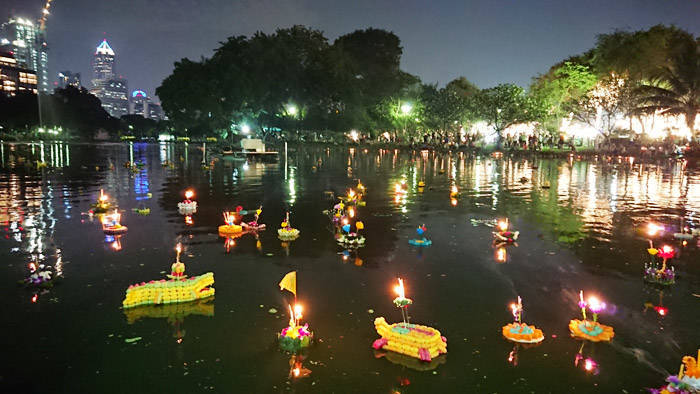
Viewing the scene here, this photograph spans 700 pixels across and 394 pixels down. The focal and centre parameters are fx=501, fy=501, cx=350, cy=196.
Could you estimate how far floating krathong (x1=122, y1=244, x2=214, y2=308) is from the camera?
7.72m

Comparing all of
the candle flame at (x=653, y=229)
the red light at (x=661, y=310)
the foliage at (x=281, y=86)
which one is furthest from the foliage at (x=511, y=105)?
the red light at (x=661, y=310)

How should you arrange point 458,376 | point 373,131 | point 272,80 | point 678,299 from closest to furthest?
point 458,376, point 678,299, point 272,80, point 373,131

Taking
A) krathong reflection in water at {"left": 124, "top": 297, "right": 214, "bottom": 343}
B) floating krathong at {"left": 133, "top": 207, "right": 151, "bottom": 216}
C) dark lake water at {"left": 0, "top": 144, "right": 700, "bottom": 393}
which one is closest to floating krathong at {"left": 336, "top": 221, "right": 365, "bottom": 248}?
dark lake water at {"left": 0, "top": 144, "right": 700, "bottom": 393}

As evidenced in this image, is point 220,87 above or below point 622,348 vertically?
above

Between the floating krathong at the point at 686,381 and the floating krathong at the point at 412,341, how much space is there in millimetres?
2378

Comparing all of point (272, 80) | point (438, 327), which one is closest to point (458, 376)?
point (438, 327)

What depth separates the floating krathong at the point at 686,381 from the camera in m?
5.24

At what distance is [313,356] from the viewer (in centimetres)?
615

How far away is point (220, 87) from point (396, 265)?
2680 inches

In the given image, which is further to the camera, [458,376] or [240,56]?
[240,56]

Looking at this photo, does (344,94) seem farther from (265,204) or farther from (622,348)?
(622,348)

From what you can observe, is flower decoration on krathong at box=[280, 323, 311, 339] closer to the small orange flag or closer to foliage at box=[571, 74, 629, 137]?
the small orange flag

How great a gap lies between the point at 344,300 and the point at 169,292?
2.76 metres

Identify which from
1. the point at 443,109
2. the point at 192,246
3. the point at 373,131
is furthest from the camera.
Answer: the point at 373,131
